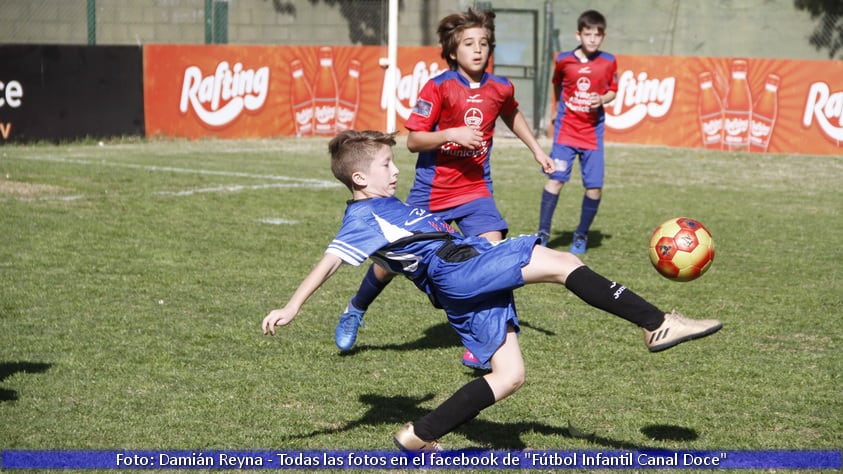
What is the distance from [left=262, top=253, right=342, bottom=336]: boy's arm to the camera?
4.14 metres

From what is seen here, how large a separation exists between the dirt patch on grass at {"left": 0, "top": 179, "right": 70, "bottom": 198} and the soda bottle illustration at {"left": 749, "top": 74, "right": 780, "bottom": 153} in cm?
1215

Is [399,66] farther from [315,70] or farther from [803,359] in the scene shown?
[803,359]

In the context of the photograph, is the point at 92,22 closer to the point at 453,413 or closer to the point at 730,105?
the point at 730,105

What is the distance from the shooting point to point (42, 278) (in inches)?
320

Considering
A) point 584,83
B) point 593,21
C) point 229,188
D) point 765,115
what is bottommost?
point 229,188

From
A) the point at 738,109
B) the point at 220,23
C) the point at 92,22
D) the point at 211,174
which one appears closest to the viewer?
the point at 211,174

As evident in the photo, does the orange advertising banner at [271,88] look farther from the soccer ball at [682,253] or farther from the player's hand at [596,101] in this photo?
the soccer ball at [682,253]

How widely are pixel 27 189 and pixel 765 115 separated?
41.5 feet

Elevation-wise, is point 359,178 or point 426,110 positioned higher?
point 426,110

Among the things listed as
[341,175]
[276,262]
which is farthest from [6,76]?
[341,175]

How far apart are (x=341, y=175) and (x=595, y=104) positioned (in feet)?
19.6

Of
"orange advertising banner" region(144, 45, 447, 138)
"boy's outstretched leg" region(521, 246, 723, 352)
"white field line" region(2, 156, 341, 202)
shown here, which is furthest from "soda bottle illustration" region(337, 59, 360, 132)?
"boy's outstretched leg" region(521, 246, 723, 352)

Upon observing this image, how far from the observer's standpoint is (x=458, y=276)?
4.37m
